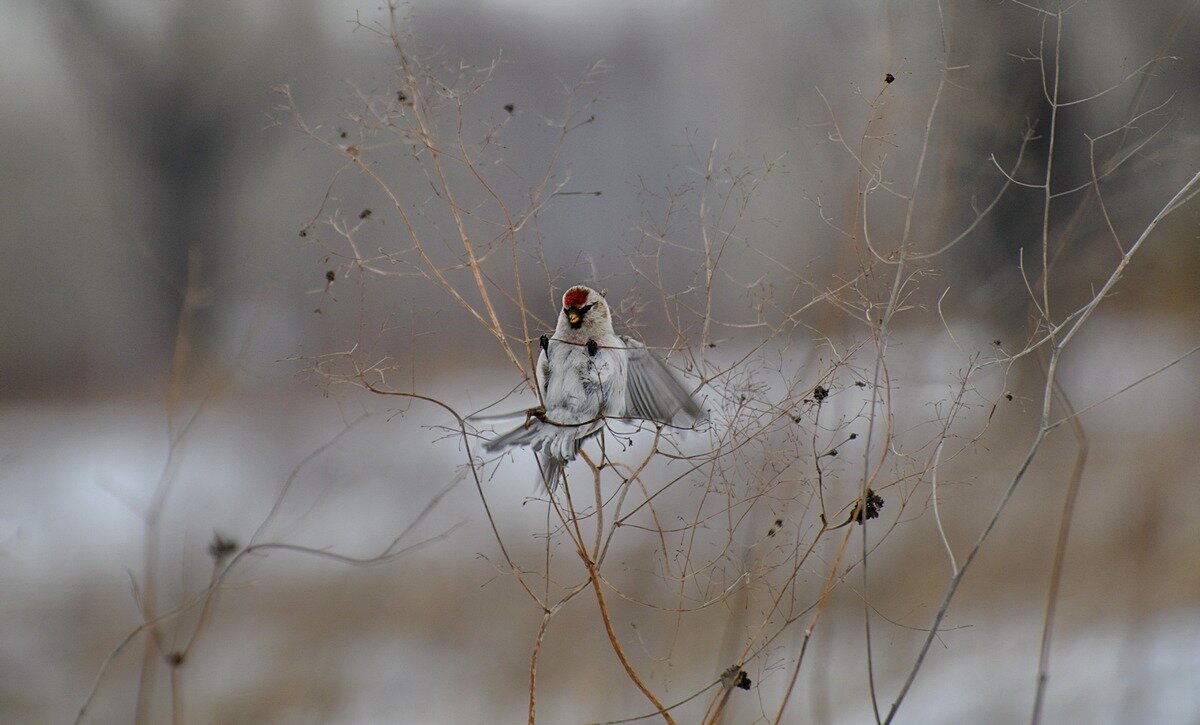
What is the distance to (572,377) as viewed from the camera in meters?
0.72

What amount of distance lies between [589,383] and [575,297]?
0.26 ft

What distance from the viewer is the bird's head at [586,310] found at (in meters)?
0.72

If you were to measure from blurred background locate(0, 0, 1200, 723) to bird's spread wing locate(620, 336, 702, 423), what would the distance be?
0.33 meters

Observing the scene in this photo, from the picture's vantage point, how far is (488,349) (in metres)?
1.64

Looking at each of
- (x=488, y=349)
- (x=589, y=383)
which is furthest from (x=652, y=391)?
(x=488, y=349)

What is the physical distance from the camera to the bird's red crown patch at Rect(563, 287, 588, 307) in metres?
0.73

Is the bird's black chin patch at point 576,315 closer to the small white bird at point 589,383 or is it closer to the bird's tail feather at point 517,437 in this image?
the small white bird at point 589,383

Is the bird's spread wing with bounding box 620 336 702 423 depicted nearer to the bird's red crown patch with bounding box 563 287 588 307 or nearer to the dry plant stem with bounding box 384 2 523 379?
the bird's red crown patch with bounding box 563 287 588 307

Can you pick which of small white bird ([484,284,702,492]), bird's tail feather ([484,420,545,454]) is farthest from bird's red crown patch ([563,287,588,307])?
bird's tail feather ([484,420,545,454])

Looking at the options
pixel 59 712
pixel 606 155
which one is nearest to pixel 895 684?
pixel 606 155

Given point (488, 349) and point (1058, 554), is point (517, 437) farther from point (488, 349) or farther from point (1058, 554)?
point (488, 349)

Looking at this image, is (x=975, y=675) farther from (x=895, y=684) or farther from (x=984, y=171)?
(x=984, y=171)

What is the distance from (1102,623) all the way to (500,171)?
142 cm

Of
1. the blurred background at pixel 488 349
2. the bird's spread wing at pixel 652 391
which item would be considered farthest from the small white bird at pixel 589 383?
the blurred background at pixel 488 349
